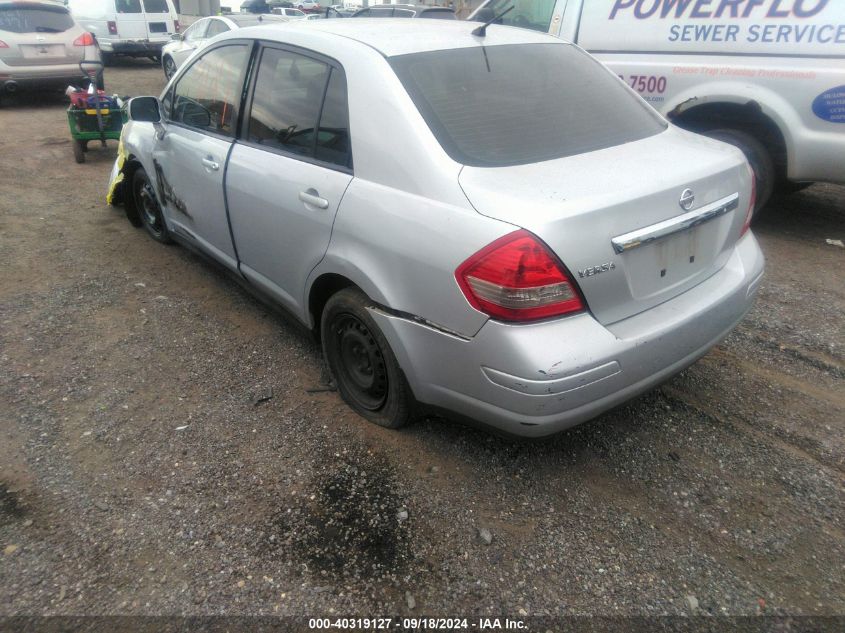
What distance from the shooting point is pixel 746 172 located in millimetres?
2795

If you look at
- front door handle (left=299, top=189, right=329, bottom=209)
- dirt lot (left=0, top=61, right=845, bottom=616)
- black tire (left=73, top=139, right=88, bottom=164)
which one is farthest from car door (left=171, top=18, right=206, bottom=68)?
front door handle (left=299, top=189, right=329, bottom=209)

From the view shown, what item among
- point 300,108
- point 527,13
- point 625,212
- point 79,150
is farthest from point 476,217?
point 79,150

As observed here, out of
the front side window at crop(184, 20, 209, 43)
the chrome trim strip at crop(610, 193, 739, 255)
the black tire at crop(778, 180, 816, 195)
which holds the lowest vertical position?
the black tire at crop(778, 180, 816, 195)

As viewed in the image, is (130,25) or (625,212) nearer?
(625,212)

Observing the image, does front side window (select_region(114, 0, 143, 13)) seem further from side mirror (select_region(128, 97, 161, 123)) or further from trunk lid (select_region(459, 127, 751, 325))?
trunk lid (select_region(459, 127, 751, 325))

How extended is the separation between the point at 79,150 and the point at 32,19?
14.4 ft

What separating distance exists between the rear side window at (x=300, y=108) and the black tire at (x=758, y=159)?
3.78 metres

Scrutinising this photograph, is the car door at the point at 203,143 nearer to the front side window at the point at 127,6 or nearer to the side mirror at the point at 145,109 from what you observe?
the side mirror at the point at 145,109

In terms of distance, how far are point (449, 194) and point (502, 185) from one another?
192mm

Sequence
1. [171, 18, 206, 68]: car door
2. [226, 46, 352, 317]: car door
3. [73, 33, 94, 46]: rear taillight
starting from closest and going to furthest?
[226, 46, 352, 317]: car door → [73, 33, 94, 46]: rear taillight → [171, 18, 206, 68]: car door

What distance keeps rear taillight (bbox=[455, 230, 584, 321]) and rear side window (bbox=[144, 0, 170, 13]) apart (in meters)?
17.2

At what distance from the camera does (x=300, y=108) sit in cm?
302

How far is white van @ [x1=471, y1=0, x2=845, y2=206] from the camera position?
4559mm

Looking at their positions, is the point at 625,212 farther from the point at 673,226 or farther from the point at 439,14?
the point at 439,14
